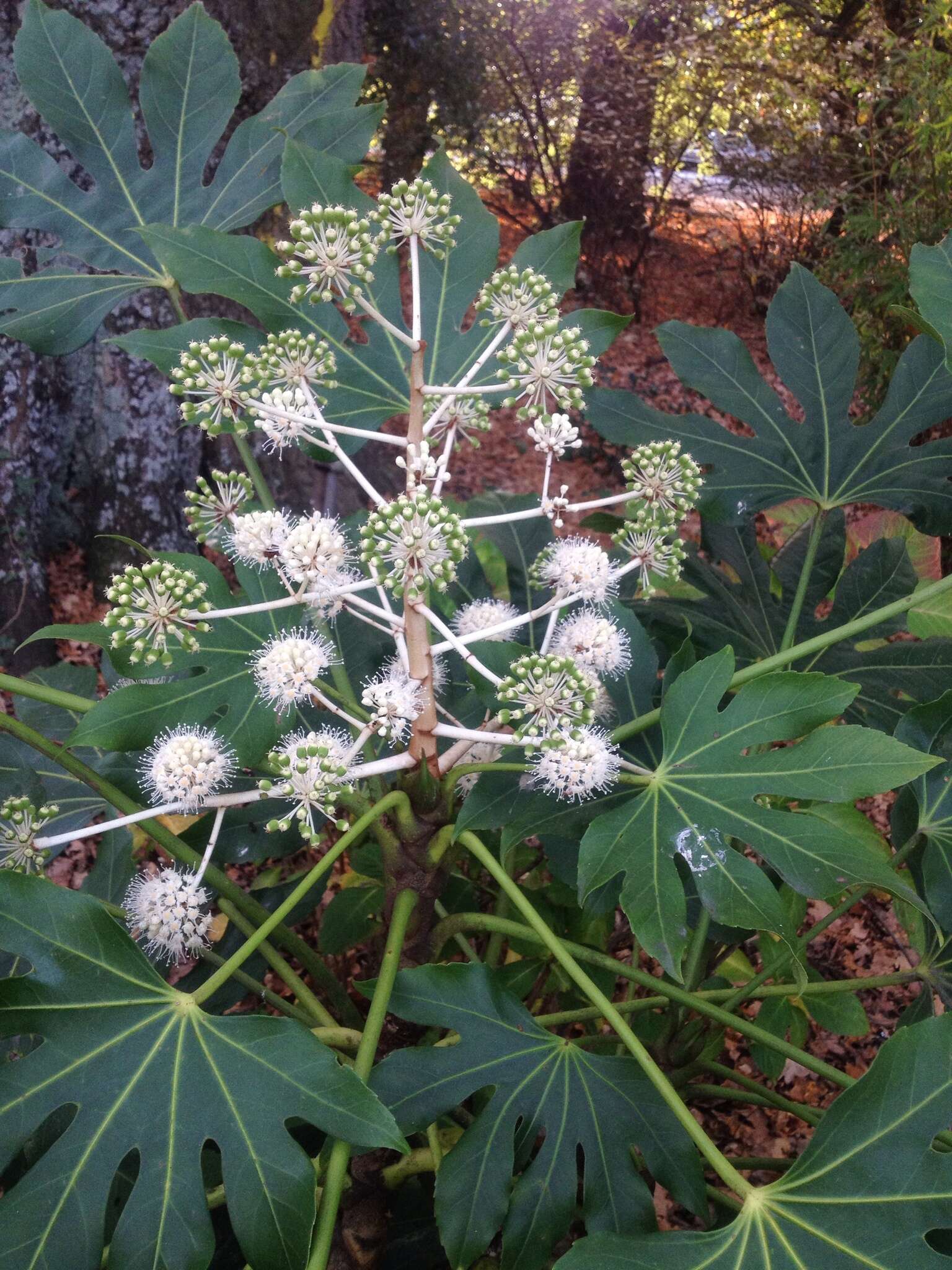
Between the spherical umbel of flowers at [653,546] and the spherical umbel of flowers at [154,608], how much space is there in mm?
547

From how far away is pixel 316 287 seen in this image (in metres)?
1.13

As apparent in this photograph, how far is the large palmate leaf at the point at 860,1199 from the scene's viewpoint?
0.99m

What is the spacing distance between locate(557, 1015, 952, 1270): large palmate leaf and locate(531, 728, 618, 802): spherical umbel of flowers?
→ 43 centimetres

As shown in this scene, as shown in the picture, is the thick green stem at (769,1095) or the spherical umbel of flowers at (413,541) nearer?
the spherical umbel of flowers at (413,541)

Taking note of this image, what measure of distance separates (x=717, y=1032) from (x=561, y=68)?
732 cm

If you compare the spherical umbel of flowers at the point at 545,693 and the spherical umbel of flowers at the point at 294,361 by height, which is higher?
the spherical umbel of flowers at the point at 294,361

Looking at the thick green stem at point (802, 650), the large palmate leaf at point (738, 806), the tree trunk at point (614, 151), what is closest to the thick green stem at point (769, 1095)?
the large palmate leaf at point (738, 806)

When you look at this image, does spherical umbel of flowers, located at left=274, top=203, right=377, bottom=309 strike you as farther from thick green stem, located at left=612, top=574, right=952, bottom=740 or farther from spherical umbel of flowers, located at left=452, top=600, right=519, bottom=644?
thick green stem, located at left=612, top=574, right=952, bottom=740

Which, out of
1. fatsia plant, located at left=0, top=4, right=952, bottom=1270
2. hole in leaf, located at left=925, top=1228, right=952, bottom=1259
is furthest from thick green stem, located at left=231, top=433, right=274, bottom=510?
hole in leaf, located at left=925, top=1228, right=952, bottom=1259

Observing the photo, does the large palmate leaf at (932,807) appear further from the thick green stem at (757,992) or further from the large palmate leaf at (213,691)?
the large palmate leaf at (213,691)

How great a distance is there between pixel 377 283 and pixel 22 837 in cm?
95

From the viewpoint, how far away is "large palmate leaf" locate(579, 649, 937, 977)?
3.59 feet

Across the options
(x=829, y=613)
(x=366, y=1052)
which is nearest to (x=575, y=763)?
(x=366, y=1052)

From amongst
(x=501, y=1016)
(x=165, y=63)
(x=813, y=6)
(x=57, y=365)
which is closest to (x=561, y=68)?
(x=813, y=6)
